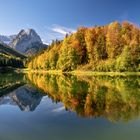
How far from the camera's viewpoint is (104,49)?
112m

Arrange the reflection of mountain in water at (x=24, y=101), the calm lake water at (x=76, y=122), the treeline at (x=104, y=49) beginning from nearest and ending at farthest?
1. the calm lake water at (x=76, y=122)
2. the reflection of mountain in water at (x=24, y=101)
3. the treeline at (x=104, y=49)

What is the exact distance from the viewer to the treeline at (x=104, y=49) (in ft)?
309

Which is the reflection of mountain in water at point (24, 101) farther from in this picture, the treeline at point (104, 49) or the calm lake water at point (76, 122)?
the treeline at point (104, 49)

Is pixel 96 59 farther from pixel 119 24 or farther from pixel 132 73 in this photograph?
pixel 132 73

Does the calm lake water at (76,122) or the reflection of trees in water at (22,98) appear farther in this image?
the reflection of trees in water at (22,98)

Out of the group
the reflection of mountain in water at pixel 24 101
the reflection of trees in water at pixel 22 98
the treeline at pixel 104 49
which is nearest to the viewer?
the reflection of mountain in water at pixel 24 101

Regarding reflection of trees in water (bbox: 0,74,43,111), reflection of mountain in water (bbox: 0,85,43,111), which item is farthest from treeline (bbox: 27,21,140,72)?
reflection of mountain in water (bbox: 0,85,43,111)

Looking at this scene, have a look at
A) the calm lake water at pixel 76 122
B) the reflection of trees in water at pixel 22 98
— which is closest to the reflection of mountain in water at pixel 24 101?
the reflection of trees in water at pixel 22 98

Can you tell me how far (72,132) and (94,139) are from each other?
2.30 metres

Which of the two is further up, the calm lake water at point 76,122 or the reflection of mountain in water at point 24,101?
the calm lake water at point 76,122

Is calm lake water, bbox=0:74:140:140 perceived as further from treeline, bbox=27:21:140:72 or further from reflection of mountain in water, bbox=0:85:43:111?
treeline, bbox=27:21:140:72

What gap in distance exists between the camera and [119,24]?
111188 mm

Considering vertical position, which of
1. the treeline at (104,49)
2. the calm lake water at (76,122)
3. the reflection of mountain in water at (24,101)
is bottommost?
the reflection of mountain in water at (24,101)

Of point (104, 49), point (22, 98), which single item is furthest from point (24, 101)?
point (104, 49)
